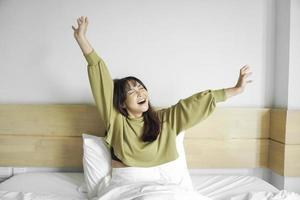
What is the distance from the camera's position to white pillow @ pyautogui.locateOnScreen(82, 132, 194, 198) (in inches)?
55.0

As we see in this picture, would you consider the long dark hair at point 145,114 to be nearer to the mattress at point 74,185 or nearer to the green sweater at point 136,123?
the green sweater at point 136,123

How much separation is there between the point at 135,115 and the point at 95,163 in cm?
33

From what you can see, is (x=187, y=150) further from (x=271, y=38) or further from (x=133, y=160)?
(x=271, y=38)

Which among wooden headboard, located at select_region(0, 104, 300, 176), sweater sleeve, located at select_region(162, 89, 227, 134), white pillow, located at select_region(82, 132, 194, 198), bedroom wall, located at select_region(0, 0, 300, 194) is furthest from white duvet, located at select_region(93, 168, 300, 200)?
bedroom wall, located at select_region(0, 0, 300, 194)

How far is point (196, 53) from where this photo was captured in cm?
184

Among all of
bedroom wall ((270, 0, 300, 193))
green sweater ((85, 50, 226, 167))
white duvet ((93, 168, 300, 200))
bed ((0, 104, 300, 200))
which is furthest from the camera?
bedroom wall ((270, 0, 300, 193))

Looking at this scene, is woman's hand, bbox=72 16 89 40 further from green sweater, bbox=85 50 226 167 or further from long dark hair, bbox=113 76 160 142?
long dark hair, bbox=113 76 160 142

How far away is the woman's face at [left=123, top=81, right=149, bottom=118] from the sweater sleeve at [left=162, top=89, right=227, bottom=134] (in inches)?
5.9

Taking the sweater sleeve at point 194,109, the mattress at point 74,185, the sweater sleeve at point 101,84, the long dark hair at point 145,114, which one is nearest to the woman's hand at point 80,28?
the sweater sleeve at point 101,84

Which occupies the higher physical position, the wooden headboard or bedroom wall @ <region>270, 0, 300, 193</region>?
bedroom wall @ <region>270, 0, 300, 193</region>

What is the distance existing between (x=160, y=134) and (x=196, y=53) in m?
0.68

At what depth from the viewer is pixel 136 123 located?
57.4 inches

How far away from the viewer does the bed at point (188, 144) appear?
1.60m

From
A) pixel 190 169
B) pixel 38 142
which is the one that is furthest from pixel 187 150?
pixel 38 142
